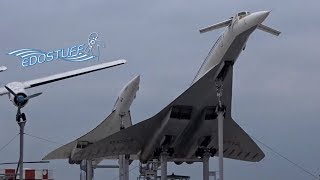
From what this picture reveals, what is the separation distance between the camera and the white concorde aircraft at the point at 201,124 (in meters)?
31.9

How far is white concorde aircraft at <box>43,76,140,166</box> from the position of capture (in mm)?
43191

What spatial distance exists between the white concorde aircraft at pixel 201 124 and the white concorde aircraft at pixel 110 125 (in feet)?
9.74

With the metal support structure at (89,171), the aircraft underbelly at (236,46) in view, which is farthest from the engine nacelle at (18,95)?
the metal support structure at (89,171)

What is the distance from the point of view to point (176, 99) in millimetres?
37062

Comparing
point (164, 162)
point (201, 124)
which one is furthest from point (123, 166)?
point (201, 124)

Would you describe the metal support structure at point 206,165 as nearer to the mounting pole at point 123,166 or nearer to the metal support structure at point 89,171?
the mounting pole at point 123,166

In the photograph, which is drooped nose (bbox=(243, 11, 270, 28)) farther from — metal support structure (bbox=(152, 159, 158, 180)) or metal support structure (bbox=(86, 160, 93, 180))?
metal support structure (bbox=(86, 160, 93, 180))

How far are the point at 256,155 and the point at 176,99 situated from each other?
1102 centimetres

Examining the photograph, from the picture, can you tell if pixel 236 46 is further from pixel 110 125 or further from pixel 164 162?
pixel 110 125

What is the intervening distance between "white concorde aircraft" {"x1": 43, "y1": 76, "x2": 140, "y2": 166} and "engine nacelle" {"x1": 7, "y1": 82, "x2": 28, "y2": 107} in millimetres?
9068

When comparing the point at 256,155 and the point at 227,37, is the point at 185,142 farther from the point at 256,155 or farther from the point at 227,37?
the point at 227,37

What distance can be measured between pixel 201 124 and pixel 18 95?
11093mm

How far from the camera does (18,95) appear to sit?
34.8 metres

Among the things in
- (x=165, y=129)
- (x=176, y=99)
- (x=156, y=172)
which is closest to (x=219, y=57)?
(x=176, y=99)
